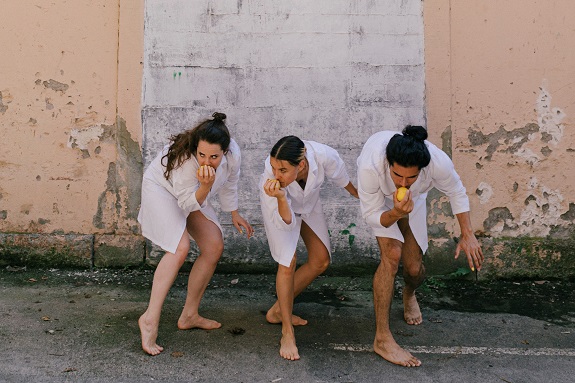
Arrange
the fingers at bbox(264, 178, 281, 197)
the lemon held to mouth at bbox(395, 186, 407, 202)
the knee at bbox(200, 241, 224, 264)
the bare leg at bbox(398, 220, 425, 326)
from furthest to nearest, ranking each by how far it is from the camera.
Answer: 1. the bare leg at bbox(398, 220, 425, 326)
2. the knee at bbox(200, 241, 224, 264)
3. the fingers at bbox(264, 178, 281, 197)
4. the lemon held to mouth at bbox(395, 186, 407, 202)

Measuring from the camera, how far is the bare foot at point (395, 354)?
4.22 metres

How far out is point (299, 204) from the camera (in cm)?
466

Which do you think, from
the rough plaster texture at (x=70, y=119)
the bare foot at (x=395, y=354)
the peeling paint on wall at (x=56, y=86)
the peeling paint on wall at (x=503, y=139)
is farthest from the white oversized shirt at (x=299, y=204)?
the peeling paint on wall at (x=56, y=86)

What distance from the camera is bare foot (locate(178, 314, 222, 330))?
4.69 metres

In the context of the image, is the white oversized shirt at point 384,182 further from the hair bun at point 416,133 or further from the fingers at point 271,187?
the fingers at point 271,187

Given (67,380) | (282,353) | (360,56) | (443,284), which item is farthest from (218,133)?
(443,284)

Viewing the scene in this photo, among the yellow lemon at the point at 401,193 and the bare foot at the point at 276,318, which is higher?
the yellow lemon at the point at 401,193

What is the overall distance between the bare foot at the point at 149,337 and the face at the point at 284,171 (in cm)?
124

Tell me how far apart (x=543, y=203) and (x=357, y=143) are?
5.82ft

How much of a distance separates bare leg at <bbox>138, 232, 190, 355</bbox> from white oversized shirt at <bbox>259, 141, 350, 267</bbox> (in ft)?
1.93

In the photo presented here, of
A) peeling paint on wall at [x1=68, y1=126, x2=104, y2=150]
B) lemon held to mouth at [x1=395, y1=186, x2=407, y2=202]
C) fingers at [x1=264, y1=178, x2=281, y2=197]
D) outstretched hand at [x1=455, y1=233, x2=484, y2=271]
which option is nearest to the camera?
lemon held to mouth at [x1=395, y1=186, x2=407, y2=202]

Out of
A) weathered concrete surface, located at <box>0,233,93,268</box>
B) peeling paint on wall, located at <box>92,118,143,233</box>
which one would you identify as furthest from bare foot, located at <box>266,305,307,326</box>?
weathered concrete surface, located at <box>0,233,93,268</box>

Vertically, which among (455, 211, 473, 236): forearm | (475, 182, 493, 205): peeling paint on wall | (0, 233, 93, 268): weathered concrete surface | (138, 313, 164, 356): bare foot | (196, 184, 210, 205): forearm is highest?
(475, 182, 493, 205): peeling paint on wall

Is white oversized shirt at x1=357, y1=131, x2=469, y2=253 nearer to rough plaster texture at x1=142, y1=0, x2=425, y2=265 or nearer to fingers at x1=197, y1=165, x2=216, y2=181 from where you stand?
fingers at x1=197, y1=165, x2=216, y2=181
